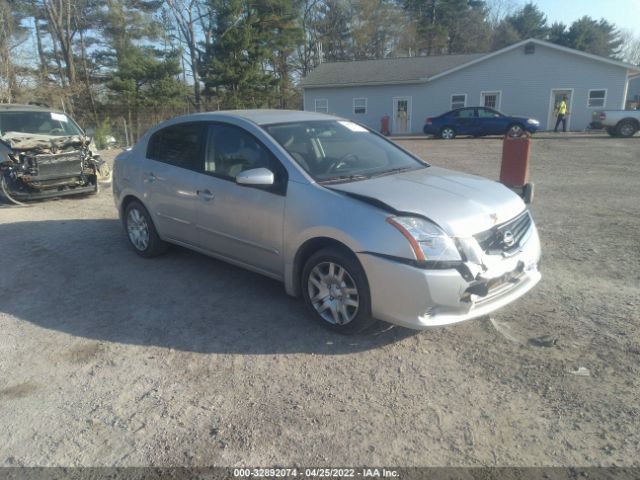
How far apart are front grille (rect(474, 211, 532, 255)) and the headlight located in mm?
268

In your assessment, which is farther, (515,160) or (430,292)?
(515,160)

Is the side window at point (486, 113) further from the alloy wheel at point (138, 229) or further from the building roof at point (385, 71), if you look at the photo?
the alloy wheel at point (138, 229)

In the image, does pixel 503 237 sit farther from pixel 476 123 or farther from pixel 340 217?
pixel 476 123

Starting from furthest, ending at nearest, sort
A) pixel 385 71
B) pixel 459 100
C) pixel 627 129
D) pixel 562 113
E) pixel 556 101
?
pixel 385 71 < pixel 459 100 < pixel 556 101 < pixel 562 113 < pixel 627 129

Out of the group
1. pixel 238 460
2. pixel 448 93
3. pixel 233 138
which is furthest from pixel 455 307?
pixel 448 93

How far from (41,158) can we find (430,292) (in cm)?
843

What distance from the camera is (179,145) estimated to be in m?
5.30

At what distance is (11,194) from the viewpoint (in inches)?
358

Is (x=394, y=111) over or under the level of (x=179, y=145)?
over

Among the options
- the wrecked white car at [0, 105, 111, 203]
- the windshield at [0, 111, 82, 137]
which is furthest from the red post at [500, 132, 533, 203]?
the windshield at [0, 111, 82, 137]

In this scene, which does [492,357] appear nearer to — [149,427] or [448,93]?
[149,427]

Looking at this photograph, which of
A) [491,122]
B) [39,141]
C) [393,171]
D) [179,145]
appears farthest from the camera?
[491,122]

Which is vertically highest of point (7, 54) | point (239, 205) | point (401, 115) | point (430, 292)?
point (7, 54)

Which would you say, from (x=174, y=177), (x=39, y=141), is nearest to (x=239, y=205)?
(x=174, y=177)
